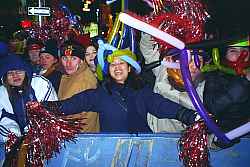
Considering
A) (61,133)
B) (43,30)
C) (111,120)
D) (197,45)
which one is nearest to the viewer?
(197,45)

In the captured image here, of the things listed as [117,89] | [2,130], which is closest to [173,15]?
[117,89]

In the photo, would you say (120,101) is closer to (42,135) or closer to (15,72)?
(42,135)

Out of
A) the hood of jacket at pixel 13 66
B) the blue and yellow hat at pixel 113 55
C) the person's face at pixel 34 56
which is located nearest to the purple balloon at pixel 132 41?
the blue and yellow hat at pixel 113 55

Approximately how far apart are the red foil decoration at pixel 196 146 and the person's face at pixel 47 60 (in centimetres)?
344

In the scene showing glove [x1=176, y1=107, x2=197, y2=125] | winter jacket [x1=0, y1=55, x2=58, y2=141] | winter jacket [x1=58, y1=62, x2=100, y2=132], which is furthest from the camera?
winter jacket [x1=58, y1=62, x2=100, y2=132]

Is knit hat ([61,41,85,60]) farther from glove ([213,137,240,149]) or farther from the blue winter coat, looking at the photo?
glove ([213,137,240,149])

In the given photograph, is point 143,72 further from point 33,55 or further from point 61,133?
point 33,55

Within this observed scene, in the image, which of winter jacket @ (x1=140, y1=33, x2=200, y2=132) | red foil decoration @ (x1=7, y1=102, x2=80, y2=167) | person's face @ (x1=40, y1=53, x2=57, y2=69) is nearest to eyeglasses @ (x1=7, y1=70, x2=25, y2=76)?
red foil decoration @ (x1=7, y1=102, x2=80, y2=167)

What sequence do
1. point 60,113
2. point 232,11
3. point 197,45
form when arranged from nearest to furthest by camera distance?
point 197,45
point 60,113
point 232,11

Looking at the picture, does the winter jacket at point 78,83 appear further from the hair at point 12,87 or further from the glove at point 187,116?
the glove at point 187,116

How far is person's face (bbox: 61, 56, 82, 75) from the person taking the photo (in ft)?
17.0

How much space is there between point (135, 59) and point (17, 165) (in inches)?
59.4

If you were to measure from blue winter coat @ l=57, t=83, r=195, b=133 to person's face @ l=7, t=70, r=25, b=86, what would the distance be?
0.90m

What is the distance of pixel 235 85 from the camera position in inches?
134
